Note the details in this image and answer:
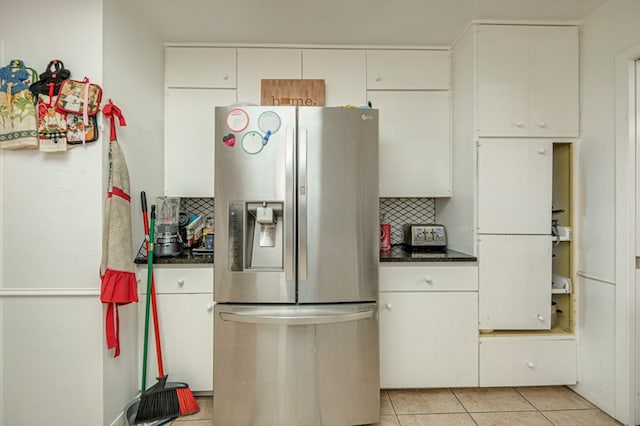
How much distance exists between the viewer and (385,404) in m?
1.99

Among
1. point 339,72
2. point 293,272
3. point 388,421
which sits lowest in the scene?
point 388,421

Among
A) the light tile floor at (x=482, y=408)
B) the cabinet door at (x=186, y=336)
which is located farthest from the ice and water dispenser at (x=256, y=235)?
the light tile floor at (x=482, y=408)

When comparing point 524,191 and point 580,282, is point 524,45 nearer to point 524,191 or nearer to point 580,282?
point 524,191

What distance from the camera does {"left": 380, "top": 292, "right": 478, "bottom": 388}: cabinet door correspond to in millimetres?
2035

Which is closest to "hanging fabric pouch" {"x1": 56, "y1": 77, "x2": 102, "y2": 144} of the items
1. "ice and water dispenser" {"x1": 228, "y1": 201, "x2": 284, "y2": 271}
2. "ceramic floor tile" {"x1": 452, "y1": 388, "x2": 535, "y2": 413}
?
"ice and water dispenser" {"x1": 228, "y1": 201, "x2": 284, "y2": 271}

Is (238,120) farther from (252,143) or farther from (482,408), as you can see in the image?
(482,408)

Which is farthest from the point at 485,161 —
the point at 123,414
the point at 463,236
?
the point at 123,414

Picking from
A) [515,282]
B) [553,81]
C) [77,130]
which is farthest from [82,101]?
[553,81]

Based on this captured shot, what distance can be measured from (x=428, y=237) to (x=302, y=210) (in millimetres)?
1163

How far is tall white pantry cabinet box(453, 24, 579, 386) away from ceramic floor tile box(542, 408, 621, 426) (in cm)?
18

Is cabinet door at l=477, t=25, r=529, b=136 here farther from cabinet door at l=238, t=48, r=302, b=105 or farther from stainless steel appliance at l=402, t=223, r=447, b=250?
cabinet door at l=238, t=48, r=302, b=105

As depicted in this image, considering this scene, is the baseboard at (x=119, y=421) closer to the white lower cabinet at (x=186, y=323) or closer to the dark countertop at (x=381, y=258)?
the white lower cabinet at (x=186, y=323)

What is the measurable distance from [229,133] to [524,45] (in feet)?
6.73

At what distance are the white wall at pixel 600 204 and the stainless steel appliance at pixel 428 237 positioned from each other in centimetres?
86
